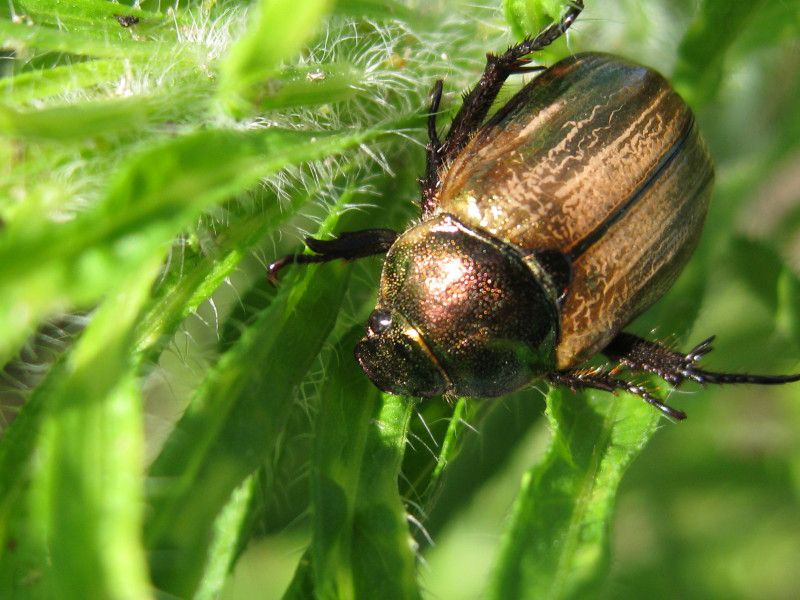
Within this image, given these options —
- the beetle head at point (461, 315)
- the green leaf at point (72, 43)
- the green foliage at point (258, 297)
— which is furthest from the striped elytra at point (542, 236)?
the green leaf at point (72, 43)

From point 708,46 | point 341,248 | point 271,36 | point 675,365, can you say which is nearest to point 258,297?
point 341,248

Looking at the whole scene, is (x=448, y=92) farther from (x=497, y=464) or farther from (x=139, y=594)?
(x=139, y=594)

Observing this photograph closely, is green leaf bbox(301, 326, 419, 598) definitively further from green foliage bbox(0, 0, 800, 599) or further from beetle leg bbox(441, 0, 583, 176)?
beetle leg bbox(441, 0, 583, 176)

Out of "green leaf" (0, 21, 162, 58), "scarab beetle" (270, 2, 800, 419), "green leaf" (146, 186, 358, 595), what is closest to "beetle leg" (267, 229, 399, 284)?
"scarab beetle" (270, 2, 800, 419)

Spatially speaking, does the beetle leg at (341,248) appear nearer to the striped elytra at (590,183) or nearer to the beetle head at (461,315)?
the beetle head at (461,315)

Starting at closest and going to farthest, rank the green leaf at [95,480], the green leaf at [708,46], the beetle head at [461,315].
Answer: the green leaf at [95,480]
the beetle head at [461,315]
the green leaf at [708,46]

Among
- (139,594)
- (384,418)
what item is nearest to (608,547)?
(384,418)
